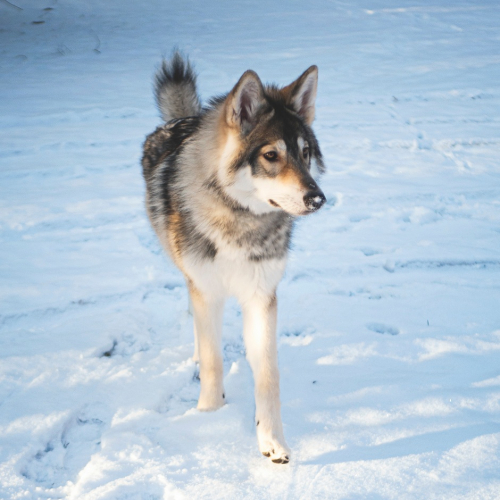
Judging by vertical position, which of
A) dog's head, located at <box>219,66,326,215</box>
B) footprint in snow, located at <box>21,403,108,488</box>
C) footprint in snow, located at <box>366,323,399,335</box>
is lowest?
footprint in snow, located at <box>366,323,399,335</box>

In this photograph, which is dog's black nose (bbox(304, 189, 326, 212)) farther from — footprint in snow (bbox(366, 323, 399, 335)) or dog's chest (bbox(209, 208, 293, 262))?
footprint in snow (bbox(366, 323, 399, 335))

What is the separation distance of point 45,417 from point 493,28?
498 inches

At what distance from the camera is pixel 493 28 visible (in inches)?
437

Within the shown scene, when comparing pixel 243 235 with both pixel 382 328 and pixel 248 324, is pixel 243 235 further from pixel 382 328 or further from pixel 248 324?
pixel 382 328

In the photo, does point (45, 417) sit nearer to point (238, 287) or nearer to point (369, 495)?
point (238, 287)

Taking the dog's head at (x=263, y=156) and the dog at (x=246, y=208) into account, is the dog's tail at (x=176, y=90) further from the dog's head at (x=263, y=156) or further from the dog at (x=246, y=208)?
the dog's head at (x=263, y=156)

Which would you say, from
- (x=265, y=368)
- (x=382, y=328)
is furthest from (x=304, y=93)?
(x=382, y=328)

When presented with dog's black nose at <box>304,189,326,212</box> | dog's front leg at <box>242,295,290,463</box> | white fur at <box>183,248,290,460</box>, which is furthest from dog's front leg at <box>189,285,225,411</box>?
dog's black nose at <box>304,189,326,212</box>

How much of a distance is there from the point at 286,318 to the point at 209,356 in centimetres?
86

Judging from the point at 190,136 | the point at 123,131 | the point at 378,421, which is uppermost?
the point at 190,136

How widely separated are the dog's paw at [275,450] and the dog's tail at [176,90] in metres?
2.33

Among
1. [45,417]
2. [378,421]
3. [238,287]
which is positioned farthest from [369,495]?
[45,417]

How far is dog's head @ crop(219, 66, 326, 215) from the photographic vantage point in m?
1.98

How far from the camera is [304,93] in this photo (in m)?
2.31
